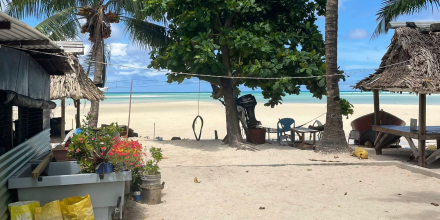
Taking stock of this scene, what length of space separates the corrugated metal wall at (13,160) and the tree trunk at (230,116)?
21.9 feet

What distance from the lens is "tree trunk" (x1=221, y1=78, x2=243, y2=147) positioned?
13.3m

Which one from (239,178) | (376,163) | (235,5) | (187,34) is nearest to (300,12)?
(235,5)

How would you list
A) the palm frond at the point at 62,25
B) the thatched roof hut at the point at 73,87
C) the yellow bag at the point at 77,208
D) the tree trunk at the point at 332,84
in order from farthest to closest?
1. the palm frond at the point at 62,25
2. the thatched roof hut at the point at 73,87
3. the tree trunk at the point at 332,84
4. the yellow bag at the point at 77,208

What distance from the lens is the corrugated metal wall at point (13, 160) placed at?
4.74 metres

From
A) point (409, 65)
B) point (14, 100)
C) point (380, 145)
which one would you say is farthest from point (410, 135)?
point (14, 100)

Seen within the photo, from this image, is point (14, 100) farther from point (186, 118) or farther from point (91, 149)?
point (186, 118)

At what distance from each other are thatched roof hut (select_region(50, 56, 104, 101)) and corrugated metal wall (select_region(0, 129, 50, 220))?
16.2 ft

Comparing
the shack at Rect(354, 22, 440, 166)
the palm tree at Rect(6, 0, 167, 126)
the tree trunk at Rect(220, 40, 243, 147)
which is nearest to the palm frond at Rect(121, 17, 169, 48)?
the palm tree at Rect(6, 0, 167, 126)

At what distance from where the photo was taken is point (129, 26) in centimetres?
1744

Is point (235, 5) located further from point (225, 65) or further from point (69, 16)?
point (69, 16)

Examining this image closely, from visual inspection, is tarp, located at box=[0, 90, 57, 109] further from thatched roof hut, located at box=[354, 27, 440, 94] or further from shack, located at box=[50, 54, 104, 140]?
thatched roof hut, located at box=[354, 27, 440, 94]

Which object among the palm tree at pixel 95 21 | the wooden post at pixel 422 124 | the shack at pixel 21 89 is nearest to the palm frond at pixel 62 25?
the palm tree at pixel 95 21

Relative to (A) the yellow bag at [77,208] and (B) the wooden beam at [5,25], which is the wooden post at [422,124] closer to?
(A) the yellow bag at [77,208]

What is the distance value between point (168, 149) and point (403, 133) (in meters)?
6.64
